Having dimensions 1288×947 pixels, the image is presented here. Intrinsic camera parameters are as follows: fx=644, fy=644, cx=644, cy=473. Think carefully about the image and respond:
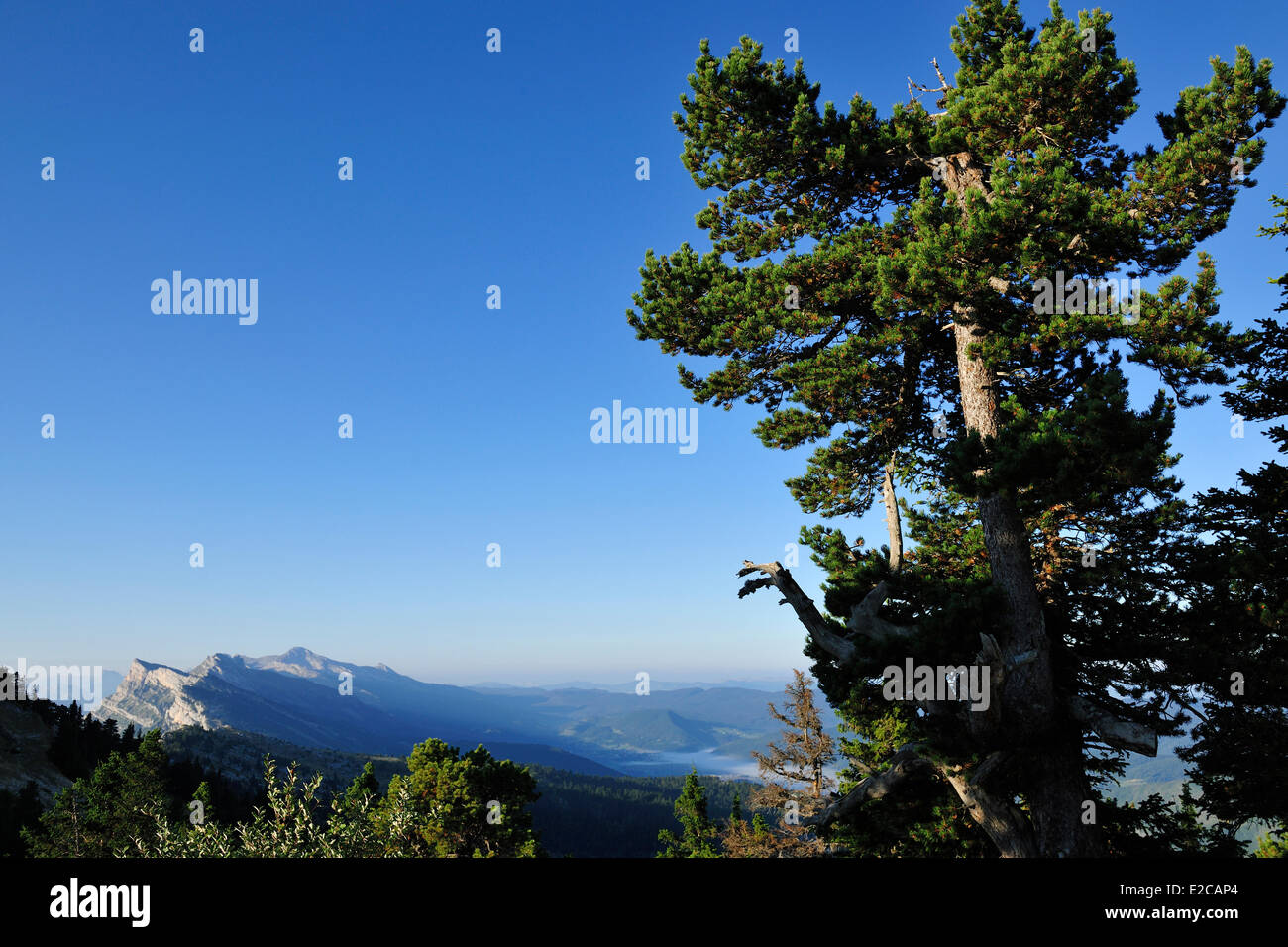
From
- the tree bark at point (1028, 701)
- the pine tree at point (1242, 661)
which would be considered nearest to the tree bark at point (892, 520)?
the tree bark at point (1028, 701)

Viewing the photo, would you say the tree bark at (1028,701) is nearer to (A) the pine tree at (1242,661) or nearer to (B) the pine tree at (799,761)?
(A) the pine tree at (1242,661)

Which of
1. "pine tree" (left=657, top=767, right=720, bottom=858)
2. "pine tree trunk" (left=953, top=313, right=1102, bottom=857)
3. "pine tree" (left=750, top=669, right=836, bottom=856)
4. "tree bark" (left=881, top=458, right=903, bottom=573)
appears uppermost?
"tree bark" (left=881, top=458, right=903, bottom=573)

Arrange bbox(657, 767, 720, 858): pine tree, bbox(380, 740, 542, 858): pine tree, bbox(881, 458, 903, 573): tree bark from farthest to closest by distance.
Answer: bbox(657, 767, 720, 858): pine tree → bbox(380, 740, 542, 858): pine tree → bbox(881, 458, 903, 573): tree bark

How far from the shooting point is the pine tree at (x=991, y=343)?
34.9 feet

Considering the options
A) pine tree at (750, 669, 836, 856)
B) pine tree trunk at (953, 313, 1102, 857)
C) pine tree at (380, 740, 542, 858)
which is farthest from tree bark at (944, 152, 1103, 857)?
pine tree at (380, 740, 542, 858)

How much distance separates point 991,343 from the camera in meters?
11.8

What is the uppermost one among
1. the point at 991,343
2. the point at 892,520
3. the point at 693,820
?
the point at 991,343

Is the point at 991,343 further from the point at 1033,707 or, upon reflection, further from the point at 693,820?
the point at 693,820

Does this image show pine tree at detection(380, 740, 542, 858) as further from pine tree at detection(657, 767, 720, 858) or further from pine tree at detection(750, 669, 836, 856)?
pine tree at detection(657, 767, 720, 858)

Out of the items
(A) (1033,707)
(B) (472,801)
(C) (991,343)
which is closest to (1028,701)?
(A) (1033,707)

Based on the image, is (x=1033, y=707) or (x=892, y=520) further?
(x=892, y=520)

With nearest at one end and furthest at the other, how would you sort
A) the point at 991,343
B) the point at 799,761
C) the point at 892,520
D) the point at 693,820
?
the point at 991,343 < the point at 892,520 < the point at 799,761 < the point at 693,820

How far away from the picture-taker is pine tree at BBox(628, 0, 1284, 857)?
10.6 m
